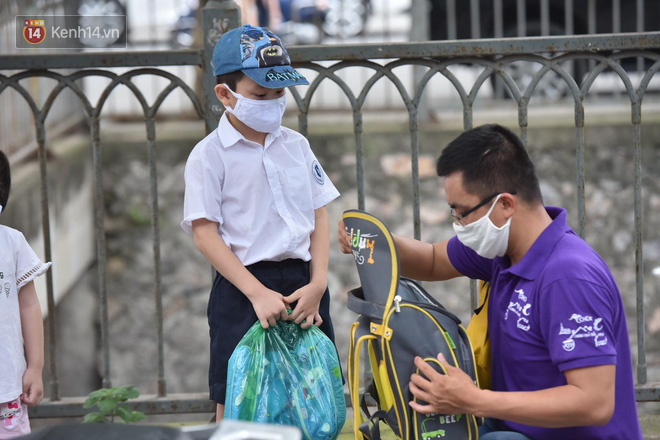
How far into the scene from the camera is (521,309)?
2.18m

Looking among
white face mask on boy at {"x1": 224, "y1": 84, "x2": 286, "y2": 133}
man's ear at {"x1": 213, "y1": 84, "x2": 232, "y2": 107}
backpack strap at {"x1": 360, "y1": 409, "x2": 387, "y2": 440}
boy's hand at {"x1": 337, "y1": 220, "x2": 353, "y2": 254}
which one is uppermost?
man's ear at {"x1": 213, "y1": 84, "x2": 232, "y2": 107}

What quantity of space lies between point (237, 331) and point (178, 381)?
3.78m

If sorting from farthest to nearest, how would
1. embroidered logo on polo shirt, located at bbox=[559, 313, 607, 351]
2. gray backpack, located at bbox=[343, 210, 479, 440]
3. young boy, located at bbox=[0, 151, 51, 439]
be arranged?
young boy, located at bbox=[0, 151, 51, 439] → gray backpack, located at bbox=[343, 210, 479, 440] → embroidered logo on polo shirt, located at bbox=[559, 313, 607, 351]

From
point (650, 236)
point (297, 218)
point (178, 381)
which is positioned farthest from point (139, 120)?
point (297, 218)

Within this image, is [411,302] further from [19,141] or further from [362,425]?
[19,141]

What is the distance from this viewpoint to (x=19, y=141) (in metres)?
5.71

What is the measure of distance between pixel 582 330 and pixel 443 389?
351mm

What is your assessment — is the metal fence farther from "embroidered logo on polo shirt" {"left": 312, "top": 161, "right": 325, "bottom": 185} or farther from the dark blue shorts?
the dark blue shorts

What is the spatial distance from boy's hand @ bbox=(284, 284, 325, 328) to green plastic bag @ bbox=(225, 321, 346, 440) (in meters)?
0.04

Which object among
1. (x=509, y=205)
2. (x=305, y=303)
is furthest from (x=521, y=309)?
(x=305, y=303)

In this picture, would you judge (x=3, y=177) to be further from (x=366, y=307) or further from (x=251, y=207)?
(x=366, y=307)

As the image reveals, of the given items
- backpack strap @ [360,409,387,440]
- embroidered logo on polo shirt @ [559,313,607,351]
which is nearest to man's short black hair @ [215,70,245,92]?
backpack strap @ [360,409,387,440]

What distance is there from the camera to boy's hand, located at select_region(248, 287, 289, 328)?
7.96 ft

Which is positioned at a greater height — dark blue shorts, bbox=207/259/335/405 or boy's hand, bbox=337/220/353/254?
boy's hand, bbox=337/220/353/254
